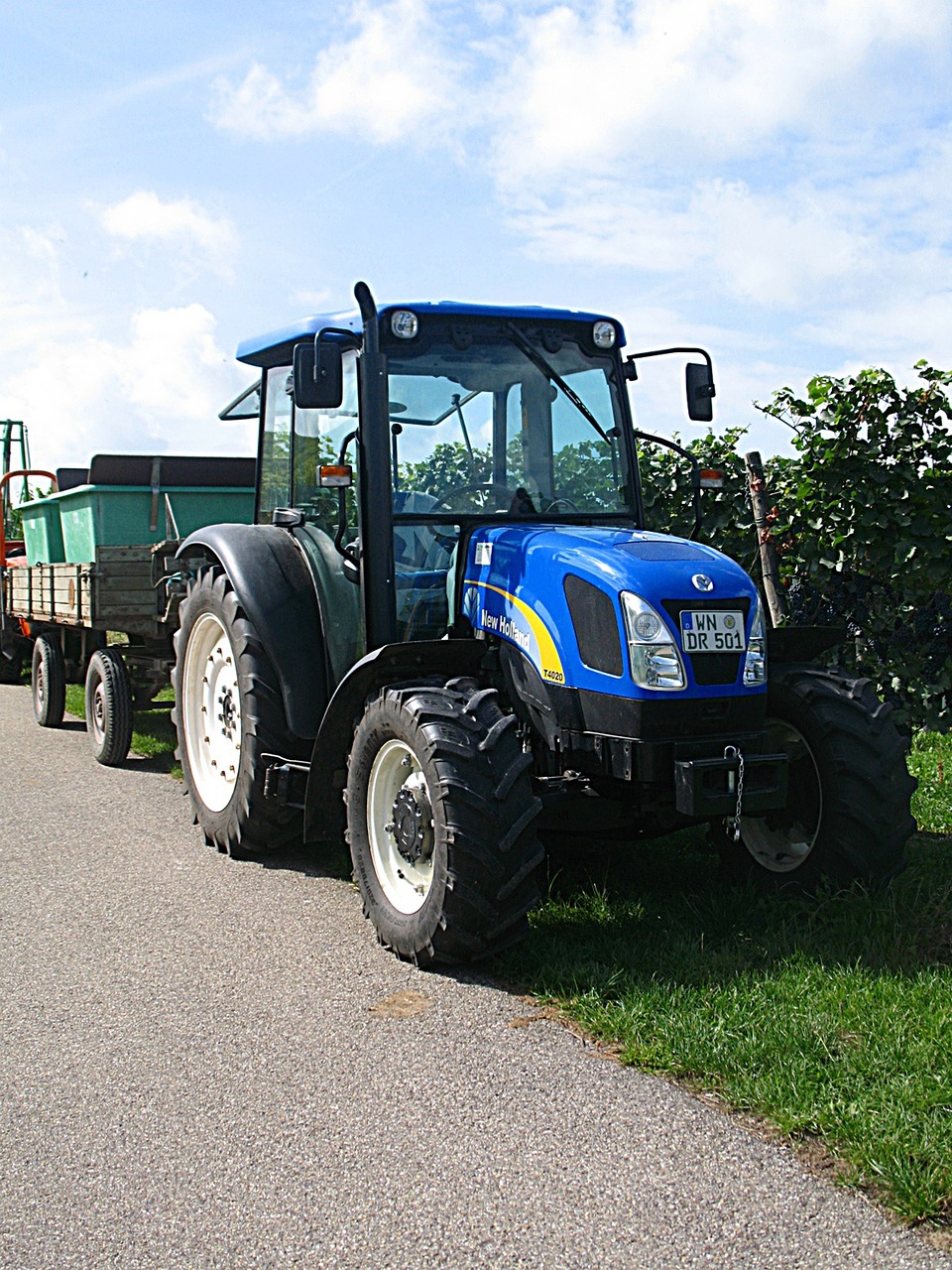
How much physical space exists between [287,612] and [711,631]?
206 cm

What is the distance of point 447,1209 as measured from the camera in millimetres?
3078

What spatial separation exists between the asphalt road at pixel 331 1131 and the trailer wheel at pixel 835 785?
1524 mm

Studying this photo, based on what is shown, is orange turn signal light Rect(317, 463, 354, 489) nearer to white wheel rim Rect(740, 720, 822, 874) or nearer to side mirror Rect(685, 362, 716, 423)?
side mirror Rect(685, 362, 716, 423)

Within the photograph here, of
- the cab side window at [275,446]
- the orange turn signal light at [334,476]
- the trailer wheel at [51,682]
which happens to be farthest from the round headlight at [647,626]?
the trailer wheel at [51,682]

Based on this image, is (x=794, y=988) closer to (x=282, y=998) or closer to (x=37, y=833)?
(x=282, y=998)

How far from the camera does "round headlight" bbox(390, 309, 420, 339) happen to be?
5.40 meters

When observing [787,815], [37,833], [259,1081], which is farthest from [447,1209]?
[37,833]

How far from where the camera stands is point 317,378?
4.93 metres

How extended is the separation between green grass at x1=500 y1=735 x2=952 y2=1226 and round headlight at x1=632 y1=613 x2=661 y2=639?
1.12m

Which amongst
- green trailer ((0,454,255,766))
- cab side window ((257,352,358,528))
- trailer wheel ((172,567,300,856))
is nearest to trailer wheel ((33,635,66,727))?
green trailer ((0,454,255,766))

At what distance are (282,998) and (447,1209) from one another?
150cm

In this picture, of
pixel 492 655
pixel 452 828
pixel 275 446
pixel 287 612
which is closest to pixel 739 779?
pixel 452 828

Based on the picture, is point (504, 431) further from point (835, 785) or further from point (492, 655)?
point (835, 785)

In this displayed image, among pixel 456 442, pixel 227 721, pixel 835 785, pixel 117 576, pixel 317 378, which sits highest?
pixel 317 378
